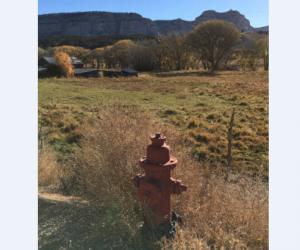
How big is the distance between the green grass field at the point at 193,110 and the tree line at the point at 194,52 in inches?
25.9

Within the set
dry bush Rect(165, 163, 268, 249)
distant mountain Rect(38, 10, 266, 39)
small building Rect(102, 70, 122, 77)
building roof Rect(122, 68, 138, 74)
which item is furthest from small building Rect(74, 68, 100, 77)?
distant mountain Rect(38, 10, 266, 39)

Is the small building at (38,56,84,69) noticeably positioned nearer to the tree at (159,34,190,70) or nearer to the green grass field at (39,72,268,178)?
the green grass field at (39,72,268,178)

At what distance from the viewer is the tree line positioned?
16.3 metres

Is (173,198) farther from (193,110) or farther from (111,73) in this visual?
(111,73)

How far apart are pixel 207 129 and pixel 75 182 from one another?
5720 mm

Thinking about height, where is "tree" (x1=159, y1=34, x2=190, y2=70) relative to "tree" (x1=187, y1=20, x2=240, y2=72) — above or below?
below

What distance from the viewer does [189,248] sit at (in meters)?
1.97

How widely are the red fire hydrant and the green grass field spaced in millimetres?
1873

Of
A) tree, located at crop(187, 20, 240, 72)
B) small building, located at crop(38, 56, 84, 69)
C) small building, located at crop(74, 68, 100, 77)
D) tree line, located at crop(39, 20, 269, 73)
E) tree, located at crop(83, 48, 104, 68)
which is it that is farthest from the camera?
small building, located at crop(38, 56, 84, 69)

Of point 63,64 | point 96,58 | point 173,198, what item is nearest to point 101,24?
point 63,64

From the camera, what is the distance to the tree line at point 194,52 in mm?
16344

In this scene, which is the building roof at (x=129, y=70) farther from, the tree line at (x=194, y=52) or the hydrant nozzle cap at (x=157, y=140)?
the hydrant nozzle cap at (x=157, y=140)

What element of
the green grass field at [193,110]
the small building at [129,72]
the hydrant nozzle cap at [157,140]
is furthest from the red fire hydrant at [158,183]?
the small building at [129,72]

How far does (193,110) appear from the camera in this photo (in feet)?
39.1
